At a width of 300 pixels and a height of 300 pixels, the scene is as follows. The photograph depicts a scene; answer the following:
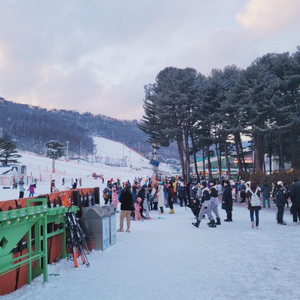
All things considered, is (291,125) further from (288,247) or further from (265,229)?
(288,247)

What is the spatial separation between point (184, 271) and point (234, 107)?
26886 mm

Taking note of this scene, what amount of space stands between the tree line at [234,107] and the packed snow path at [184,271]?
21.6 m

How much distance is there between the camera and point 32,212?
4.59 metres

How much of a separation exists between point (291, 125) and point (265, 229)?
2137cm

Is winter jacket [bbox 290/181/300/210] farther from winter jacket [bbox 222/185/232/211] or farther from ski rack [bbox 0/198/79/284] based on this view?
ski rack [bbox 0/198/79/284]

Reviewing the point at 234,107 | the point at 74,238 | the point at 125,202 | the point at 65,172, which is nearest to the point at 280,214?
the point at 125,202

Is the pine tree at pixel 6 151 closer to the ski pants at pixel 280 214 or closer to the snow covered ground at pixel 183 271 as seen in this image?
the snow covered ground at pixel 183 271

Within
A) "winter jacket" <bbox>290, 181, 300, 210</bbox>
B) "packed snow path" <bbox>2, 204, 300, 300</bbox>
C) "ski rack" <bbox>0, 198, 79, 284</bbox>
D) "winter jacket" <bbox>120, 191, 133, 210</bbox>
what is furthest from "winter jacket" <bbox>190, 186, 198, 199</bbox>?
"ski rack" <bbox>0, 198, 79, 284</bbox>

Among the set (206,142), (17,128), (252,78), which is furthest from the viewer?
(17,128)

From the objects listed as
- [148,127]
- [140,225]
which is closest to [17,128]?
[148,127]

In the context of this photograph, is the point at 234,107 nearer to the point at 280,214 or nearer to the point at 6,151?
the point at 280,214

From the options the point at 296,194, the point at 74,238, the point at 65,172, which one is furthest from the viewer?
the point at 65,172

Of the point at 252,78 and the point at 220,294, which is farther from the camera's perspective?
the point at 252,78

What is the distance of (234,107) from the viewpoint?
100ft
